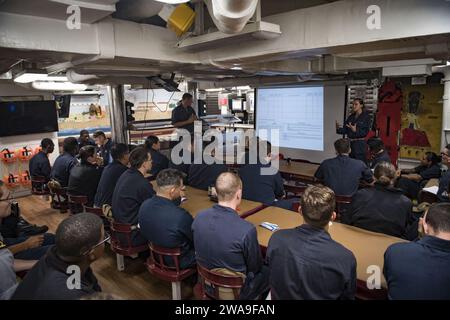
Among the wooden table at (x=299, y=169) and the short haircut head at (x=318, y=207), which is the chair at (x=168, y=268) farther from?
the wooden table at (x=299, y=169)

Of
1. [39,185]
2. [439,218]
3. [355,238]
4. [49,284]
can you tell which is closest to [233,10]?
[439,218]

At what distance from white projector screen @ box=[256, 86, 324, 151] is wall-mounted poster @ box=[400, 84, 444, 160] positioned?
1.80m

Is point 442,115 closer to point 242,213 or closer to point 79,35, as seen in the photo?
point 242,213

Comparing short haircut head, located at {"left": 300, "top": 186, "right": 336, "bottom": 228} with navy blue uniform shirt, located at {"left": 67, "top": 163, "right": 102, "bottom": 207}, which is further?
navy blue uniform shirt, located at {"left": 67, "top": 163, "right": 102, "bottom": 207}

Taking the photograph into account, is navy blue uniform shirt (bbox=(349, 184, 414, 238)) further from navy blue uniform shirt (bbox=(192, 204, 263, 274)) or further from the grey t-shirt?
the grey t-shirt

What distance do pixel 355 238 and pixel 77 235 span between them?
1.84m

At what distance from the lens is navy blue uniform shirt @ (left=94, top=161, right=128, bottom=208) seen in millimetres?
3463

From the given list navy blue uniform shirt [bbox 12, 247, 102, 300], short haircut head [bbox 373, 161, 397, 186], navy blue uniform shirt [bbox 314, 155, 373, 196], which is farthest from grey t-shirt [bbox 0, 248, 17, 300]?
navy blue uniform shirt [bbox 314, 155, 373, 196]

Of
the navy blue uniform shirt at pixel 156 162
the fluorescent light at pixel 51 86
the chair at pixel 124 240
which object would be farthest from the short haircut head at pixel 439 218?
the fluorescent light at pixel 51 86

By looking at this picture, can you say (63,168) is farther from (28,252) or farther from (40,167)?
(28,252)

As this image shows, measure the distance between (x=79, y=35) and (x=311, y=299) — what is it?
257 cm

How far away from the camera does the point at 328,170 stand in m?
3.74
